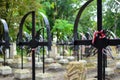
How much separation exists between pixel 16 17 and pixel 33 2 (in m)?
1.43

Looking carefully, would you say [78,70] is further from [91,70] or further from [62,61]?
[62,61]

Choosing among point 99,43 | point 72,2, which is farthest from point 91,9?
point 99,43

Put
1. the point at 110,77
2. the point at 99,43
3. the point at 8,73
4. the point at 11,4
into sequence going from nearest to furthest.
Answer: the point at 99,43, the point at 110,77, the point at 8,73, the point at 11,4

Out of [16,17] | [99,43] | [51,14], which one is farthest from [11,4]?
[51,14]

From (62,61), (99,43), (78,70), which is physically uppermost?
(99,43)

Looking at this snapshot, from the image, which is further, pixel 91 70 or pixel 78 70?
pixel 91 70

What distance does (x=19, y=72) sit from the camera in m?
11.1

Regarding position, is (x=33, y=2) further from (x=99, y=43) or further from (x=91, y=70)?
(x=99, y=43)

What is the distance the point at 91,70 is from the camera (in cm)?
1268

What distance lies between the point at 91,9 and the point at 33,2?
Answer: 20304mm

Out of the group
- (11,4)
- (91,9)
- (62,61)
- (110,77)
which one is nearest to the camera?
(110,77)

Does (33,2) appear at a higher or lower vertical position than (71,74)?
higher

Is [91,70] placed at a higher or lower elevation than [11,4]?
lower

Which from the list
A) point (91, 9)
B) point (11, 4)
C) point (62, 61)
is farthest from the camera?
point (91, 9)
